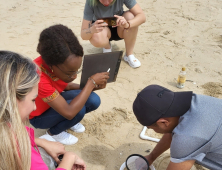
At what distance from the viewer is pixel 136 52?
12.3ft

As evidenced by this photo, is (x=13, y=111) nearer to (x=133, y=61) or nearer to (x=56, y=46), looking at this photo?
(x=56, y=46)

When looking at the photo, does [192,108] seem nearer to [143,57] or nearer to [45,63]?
[45,63]

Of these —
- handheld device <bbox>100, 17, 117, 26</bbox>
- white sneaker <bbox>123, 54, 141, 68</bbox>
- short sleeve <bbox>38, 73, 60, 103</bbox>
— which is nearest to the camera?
short sleeve <bbox>38, 73, 60, 103</bbox>

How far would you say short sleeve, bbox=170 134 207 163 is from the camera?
4.31ft

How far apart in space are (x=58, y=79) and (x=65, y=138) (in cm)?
69

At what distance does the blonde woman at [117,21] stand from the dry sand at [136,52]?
427 millimetres

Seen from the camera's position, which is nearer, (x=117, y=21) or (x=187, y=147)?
(x=187, y=147)

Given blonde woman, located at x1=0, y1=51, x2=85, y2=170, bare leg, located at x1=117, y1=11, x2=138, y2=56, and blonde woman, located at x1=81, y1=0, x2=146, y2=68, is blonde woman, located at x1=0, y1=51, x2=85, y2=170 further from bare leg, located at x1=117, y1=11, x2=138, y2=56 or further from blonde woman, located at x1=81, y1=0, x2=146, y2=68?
bare leg, located at x1=117, y1=11, x2=138, y2=56

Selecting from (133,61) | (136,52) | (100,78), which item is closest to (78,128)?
(100,78)

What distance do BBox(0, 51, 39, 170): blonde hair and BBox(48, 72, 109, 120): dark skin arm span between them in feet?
2.32

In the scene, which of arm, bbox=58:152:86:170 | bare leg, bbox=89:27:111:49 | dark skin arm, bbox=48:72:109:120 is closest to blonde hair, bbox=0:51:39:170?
arm, bbox=58:152:86:170

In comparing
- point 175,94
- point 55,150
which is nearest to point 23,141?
point 55,150

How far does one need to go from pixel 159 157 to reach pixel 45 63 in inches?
53.7

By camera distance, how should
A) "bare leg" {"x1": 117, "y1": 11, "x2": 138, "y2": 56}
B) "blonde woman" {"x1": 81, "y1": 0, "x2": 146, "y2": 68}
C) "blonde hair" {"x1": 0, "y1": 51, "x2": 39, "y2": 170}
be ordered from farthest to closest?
"bare leg" {"x1": 117, "y1": 11, "x2": 138, "y2": 56} < "blonde woman" {"x1": 81, "y1": 0, "x2": 146, "y2": 68} < "blonde hair" {"x1": 0, "y1": 51, "x2": 39, "y2": 170}
